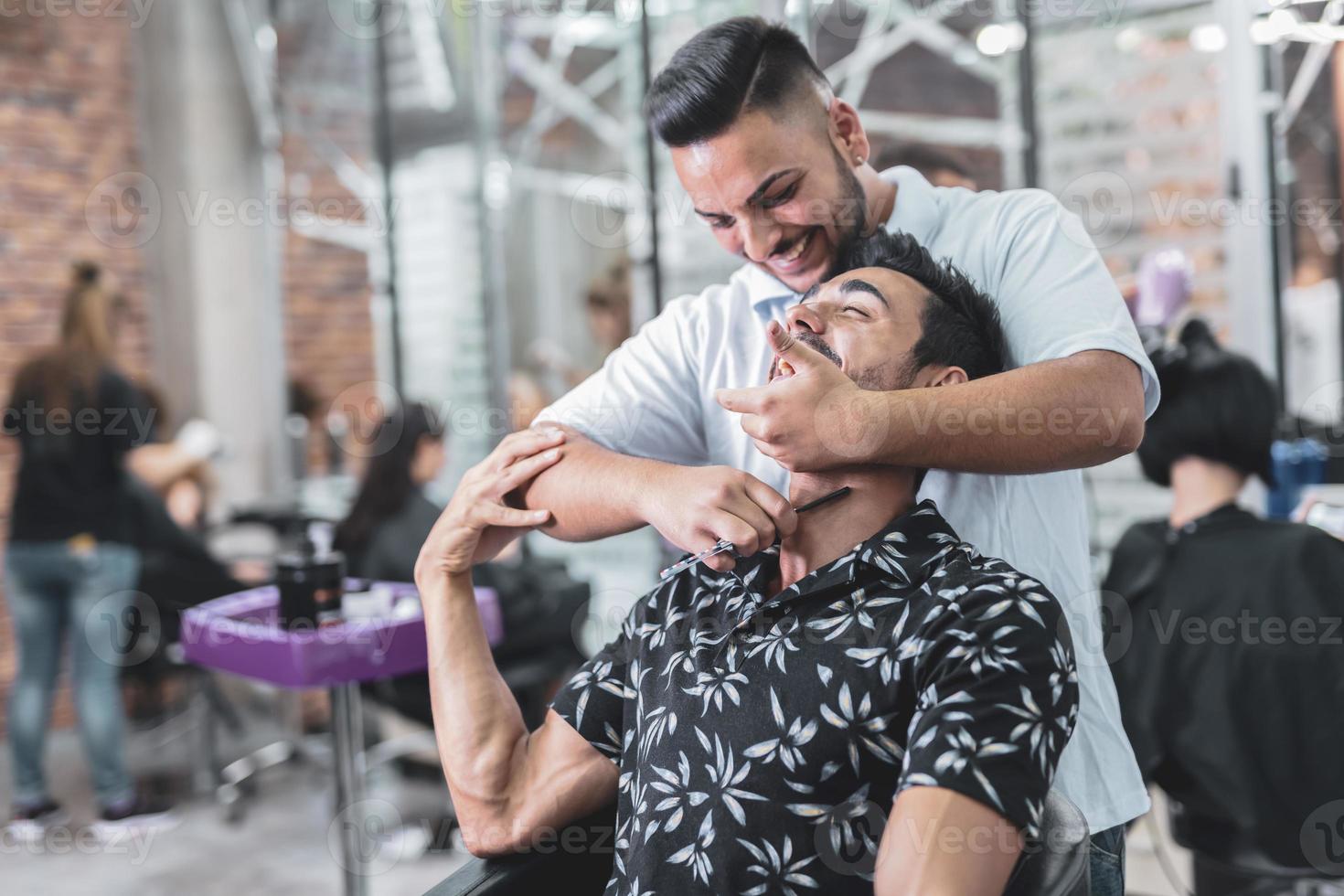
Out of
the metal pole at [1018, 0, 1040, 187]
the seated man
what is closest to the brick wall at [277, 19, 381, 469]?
the metal pole at [1018, 0, 1040, 187]

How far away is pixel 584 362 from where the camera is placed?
452 centimetres

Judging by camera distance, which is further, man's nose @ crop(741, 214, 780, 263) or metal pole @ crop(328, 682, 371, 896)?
metal pole @ crop(328, 682, 371, 896)

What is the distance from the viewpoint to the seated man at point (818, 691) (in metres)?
0.99

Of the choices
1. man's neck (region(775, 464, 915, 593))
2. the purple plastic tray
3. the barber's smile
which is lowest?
the purple plastic tray

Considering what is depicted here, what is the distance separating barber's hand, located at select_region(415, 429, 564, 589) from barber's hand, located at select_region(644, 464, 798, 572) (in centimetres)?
24

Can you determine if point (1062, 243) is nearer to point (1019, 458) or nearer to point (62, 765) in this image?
point (1019, 458)

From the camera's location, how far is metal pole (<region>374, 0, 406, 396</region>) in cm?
484

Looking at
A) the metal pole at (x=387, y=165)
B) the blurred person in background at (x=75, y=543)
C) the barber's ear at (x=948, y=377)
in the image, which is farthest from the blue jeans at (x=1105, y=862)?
the metal pole at (x=387, y=165)

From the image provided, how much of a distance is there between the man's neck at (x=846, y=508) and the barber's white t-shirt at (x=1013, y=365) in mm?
111

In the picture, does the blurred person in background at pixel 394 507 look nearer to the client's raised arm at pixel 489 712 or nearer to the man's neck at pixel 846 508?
the client's raised arm at pixel 489 712

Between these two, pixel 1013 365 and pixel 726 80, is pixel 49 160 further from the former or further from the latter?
pixel 1013 365

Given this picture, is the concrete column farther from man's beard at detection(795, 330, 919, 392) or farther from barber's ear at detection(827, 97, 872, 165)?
man's beard at detection(795, 330, 919, 392)

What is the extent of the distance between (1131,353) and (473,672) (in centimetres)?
84

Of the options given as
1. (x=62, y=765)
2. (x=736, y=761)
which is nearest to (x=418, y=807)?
(x=62, y=765)
